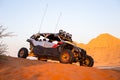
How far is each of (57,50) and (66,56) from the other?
3.55ft

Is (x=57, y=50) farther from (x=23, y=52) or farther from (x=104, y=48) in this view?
(x=104, y=48)

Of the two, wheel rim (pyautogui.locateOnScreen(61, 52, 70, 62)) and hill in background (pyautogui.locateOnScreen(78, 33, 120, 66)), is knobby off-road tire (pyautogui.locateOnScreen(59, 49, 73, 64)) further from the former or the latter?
hill in background (pyautogui.locateOnScreen(78, 33, 120, 66))

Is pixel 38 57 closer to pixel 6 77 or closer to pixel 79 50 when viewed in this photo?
pixel 79 50

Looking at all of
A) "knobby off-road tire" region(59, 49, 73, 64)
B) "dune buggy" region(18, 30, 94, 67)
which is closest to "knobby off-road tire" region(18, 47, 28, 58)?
"dune buggy" region(18, 30, 94, 67)

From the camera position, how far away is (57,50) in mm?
13711

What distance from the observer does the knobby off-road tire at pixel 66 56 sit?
1252 cm

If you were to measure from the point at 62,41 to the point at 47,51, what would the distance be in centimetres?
110

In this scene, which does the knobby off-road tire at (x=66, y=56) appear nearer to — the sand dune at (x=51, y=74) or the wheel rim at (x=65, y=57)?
the wheel rim at (x=65, y=57)

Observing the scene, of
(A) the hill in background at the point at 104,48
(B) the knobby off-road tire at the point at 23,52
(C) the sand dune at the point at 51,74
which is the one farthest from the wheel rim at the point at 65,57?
(A) the hill in background at the point at 104,48

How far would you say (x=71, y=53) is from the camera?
1254cm

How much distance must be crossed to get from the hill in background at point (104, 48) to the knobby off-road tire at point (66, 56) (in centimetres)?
6226

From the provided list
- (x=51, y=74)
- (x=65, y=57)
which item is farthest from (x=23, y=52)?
(x=51, y=74)

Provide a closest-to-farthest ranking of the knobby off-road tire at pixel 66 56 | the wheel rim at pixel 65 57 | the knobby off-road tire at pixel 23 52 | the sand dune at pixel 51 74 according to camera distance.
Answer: the sand dune at pixel 51 74, the knobby off-road tire at pixel 66 56, the wheel rim at pixel 65 57, the knobby off-road tire at pixel 23 52

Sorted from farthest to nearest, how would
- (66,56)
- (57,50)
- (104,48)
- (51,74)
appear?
(104,48) < (57,50) < (66,56) < (51,74)
